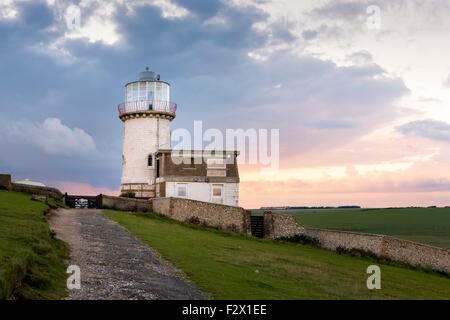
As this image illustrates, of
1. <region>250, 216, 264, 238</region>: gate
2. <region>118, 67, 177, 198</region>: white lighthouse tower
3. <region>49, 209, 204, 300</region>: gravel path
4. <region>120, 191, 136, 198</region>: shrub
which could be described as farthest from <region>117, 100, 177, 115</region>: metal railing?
<region>49, 209, 204, 300</region>: gravel path

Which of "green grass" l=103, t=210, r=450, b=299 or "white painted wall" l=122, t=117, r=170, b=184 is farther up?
"white painted wall" l=122, t=117, r=170, b=184

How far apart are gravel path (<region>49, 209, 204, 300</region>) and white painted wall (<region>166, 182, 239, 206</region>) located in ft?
64.3

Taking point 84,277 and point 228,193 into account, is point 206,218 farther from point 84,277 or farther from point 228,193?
point 84,277

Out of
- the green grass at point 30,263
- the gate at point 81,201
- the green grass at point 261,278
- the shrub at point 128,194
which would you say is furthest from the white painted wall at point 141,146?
the green grass at point 30,263

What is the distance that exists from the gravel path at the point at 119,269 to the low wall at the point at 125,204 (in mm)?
15093

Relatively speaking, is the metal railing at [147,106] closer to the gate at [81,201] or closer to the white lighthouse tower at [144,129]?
the white lighthouse tower at [144,129]

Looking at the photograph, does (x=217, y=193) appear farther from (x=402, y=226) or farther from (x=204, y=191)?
(x=402, y=226)

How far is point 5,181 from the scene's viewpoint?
3134 cm

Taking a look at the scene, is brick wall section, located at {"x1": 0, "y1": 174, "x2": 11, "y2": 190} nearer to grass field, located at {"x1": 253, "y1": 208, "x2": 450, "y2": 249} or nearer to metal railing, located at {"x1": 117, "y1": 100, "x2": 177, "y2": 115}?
metal railing, located at {"x1": 117, "y1": 100, "x2": 177, "y2": 115}

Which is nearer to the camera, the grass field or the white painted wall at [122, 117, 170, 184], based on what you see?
the white painted wall at [122, 117, 170, 184]

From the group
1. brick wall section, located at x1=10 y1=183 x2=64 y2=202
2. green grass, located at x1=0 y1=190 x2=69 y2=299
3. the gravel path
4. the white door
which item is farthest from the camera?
the white door

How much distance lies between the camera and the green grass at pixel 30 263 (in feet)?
27.4

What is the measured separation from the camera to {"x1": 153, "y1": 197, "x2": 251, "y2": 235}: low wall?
30.0 metres

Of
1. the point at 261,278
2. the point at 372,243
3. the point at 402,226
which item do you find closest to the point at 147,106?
the point at 372,243
